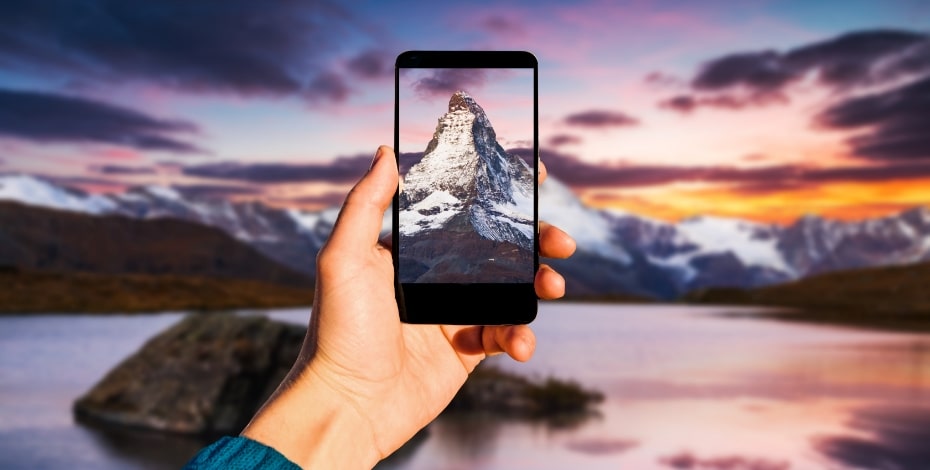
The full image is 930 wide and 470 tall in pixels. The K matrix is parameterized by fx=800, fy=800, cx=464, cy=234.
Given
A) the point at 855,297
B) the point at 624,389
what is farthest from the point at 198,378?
the point at 855,297

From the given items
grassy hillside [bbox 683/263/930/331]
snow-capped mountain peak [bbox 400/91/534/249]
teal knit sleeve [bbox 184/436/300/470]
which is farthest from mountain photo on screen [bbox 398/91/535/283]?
grassy hillside [bbox 683/263/930/331]

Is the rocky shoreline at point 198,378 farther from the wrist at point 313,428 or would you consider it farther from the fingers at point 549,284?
the fingers at point 549,284

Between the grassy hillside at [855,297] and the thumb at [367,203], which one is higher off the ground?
the thumb at [367,203]

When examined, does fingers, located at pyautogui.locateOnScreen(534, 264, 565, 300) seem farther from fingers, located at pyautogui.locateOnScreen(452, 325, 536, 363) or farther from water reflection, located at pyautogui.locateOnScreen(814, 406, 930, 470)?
water reflection, located at pyautogui.locateOnScreen(814, 406, 930, 470)

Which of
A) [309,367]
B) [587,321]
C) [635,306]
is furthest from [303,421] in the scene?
[635,306]

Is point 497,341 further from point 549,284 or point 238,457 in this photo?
point 238,457

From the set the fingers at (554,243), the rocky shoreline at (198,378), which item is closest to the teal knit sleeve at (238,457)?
the fingers at (554,243)

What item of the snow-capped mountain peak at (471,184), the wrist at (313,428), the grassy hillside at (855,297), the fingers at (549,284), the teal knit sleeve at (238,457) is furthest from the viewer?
the grassy hillside at (855,297)

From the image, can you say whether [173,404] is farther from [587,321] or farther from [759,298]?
[759,298]
